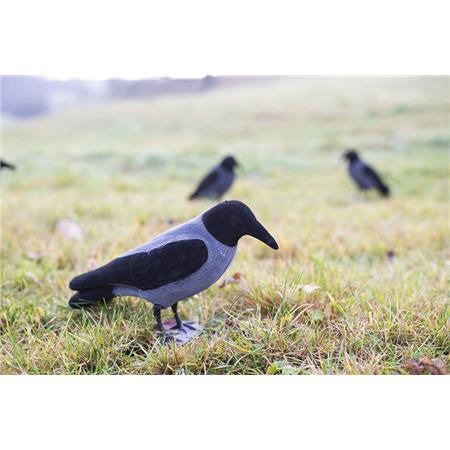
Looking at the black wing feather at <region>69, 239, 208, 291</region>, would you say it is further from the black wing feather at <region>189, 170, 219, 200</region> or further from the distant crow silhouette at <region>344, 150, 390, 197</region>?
the distant crow silhouette at <region>344, 150, 390, 197</region>

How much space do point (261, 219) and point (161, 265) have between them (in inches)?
90.1

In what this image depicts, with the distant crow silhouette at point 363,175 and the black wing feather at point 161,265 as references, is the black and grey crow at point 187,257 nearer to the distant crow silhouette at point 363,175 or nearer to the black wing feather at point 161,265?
the black wing feather at point 161,265

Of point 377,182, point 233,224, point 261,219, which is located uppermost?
point 233,224

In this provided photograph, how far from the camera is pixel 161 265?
200 centimetres

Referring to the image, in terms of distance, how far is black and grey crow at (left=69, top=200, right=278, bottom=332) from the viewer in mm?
1984

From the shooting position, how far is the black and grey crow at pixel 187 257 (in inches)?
78.1

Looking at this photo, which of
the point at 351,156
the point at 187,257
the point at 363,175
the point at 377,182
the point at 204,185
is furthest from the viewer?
the point at 351,156

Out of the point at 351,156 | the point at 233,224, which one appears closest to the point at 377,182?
the point at 351,156

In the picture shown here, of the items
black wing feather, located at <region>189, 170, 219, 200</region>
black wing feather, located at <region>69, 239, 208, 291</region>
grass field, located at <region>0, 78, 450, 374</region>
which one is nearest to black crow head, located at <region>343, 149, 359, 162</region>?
grass field, located at <region>0, 78, 450, 374</region>

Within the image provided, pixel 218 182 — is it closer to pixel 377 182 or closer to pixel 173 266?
pixel 377 182

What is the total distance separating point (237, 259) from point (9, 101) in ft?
9.32

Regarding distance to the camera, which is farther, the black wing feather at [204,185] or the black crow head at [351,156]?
the black crow head at [351,156]

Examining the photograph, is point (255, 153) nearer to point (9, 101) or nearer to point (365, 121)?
point (365, 121)

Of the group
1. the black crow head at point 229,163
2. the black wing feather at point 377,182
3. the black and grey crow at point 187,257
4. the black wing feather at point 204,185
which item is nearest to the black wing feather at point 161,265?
the black and grey crow at point 187,257
